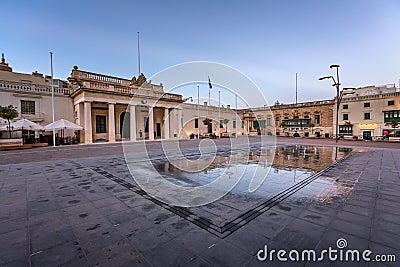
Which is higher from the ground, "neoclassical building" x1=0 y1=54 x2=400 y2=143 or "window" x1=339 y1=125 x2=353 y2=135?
"neoclassical building" x1=0 y1=54 x2=400 y2=143

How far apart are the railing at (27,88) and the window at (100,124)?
4.36 metres

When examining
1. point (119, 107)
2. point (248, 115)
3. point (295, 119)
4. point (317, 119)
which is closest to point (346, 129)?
point (317, 119)

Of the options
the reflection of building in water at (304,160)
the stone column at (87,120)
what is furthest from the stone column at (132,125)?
the reflection of building in water at (304,160)

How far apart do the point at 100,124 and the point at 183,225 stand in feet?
78.7

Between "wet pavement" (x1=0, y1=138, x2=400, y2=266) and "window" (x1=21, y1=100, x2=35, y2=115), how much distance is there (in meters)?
20.0

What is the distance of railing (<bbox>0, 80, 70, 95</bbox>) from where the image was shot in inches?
678

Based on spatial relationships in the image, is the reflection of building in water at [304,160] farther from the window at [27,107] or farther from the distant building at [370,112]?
the distant building at [370,112]

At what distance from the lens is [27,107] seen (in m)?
18.5

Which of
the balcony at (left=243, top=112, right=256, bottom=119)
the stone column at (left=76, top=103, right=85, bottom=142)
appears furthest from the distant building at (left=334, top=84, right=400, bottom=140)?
the stone column at (left=76, top=103, right=85, bottom=142)

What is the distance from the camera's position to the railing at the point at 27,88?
1722 cm

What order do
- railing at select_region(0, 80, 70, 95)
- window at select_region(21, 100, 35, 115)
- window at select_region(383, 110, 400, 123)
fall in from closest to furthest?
railing at select_region(0, 80, 70, 95) → window at select_region(21, 100, 35, 115) → window at select_region(383, 110, 400, 123)

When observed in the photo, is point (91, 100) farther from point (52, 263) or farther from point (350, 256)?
point (350, 256)

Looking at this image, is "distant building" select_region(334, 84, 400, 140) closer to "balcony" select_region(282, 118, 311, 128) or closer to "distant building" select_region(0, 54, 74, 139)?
"balcony" select_region(282, 118, 311, 128)

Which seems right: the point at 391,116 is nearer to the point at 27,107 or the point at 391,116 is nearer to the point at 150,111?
the point at 150,111
